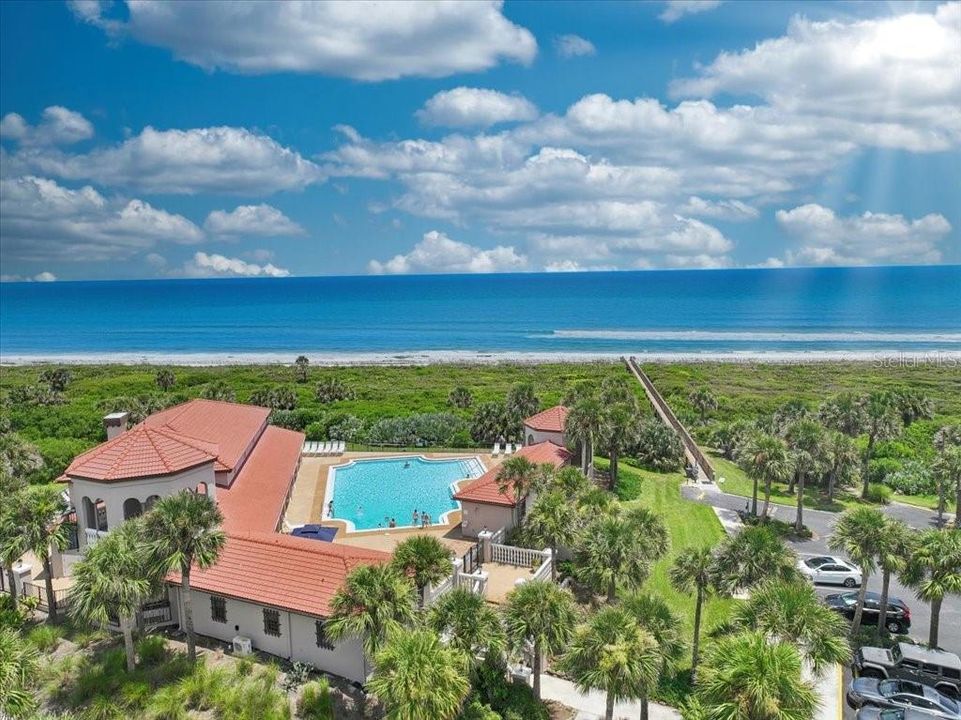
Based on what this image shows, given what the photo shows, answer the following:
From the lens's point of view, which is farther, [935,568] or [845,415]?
[845,415]

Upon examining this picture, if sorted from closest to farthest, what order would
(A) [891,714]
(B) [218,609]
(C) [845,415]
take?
(A) [891,714]
(B) [218,609]
(C) [845,415]

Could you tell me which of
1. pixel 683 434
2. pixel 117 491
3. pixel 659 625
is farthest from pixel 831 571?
pixel 117 491

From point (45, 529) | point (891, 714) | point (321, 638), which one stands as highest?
point (45, 529)

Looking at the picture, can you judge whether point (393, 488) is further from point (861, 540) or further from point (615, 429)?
point (861, 540)

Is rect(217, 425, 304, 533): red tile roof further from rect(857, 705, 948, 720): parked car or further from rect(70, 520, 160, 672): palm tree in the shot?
rect(857, 705, 948, 720): parked car

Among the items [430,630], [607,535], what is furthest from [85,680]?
[607,535]

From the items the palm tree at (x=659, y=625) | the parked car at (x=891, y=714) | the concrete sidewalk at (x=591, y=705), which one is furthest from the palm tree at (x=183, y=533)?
the parked car at (x=891, y=714)

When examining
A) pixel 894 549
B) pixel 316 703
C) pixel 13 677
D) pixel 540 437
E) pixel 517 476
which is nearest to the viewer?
pixel 13 677
